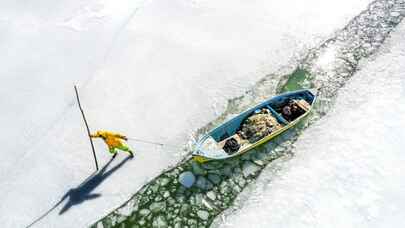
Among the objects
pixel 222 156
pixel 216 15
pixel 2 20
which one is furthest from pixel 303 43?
pixel 2 20

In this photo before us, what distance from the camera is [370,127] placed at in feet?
40.2

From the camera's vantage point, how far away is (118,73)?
14.5 m

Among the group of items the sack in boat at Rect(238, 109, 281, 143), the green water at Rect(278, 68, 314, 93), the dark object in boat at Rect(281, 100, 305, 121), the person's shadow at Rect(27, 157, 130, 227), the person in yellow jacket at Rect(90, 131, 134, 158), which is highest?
the green water at Rect(278, 68, 314, 93)

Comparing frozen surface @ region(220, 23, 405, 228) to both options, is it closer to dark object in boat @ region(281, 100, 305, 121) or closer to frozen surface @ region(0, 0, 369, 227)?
dark object in boat @ region(281, 100, 305, 121)

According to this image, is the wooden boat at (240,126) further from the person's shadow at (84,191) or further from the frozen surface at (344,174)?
the person's shadow at (84,191)

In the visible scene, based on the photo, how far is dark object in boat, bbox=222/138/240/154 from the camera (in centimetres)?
1165

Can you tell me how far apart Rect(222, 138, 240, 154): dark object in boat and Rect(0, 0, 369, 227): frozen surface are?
1403 mm

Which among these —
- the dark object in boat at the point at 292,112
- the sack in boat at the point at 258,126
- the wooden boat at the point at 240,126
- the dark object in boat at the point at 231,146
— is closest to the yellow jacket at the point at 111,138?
the wooden boat at the point at 240,126

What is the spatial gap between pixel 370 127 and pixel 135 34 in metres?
9.40

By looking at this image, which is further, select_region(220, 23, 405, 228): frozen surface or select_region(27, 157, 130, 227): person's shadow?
select_region(27, 157, 130, 227): person's shadow

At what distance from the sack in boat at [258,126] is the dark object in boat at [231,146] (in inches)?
17.5

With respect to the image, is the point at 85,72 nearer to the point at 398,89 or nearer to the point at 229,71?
the point at 229,71

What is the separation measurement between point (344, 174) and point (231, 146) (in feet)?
10.7

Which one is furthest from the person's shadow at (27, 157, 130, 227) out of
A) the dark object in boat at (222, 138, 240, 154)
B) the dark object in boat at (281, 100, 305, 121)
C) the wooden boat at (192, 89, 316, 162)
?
the dark object in boat at (281, 100, 305, 121)
